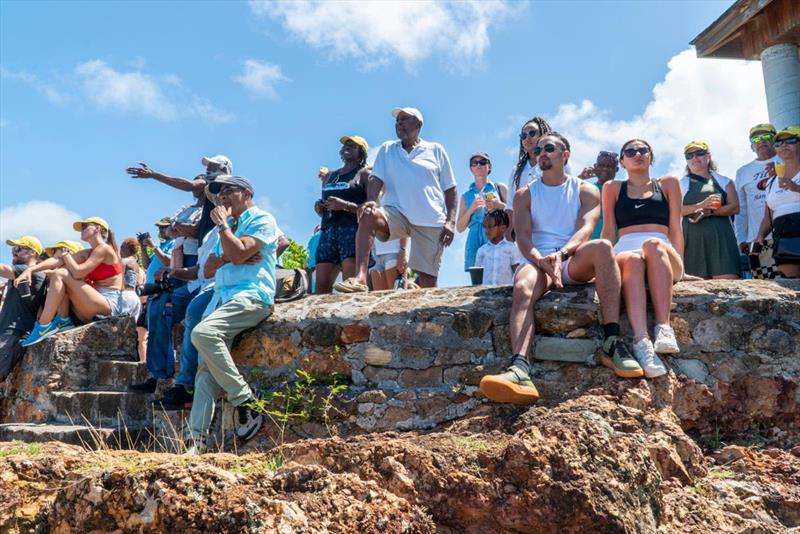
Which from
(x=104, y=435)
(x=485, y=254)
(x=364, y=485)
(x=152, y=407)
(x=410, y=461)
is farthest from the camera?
(x=485, y=254)

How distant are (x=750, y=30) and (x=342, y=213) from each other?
591 cm

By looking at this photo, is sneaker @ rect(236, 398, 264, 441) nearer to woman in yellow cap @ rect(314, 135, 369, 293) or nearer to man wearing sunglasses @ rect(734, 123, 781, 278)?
woman in yellow cap @ rect(314, 135, 369, 293)

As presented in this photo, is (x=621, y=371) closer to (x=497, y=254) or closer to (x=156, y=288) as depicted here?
(x=497, y=254)

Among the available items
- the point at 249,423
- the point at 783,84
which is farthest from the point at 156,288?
the point at 783,84

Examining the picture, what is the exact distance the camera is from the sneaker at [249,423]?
15.9 ft

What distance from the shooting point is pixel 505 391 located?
161 inches

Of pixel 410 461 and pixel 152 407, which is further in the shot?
pixel 152 407

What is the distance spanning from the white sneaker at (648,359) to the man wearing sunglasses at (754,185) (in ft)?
8.10

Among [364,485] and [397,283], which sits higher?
[397,283]

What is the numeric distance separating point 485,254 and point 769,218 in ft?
7.97

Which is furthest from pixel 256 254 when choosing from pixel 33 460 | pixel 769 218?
pixel 769 218

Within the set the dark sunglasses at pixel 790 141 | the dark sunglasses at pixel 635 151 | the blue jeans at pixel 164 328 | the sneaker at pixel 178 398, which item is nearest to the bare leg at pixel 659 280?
the dark sunglasses at pixel 635 151

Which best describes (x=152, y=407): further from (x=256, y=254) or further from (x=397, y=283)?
(x=397, y=283)

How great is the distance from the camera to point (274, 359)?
520 centimetres
